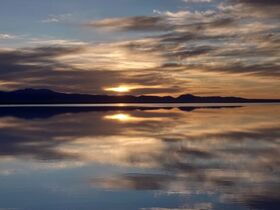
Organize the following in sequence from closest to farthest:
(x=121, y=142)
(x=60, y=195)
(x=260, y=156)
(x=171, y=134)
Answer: (x=60, y=195)
(x=260, y=156)
(x=121, y=142)
(x=171, y=134)

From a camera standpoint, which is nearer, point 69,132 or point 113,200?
point 113,200

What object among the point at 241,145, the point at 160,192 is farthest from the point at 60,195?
the point at 241,145

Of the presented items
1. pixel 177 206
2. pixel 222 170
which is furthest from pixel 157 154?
pixel 177 206

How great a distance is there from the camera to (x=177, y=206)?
27.6 ft

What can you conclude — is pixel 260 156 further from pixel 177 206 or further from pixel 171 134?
Answer: pixel 171 134

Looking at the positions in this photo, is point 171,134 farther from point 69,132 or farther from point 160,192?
point 160,192

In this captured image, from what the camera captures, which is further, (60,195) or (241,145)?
(241,145)

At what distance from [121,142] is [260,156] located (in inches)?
232

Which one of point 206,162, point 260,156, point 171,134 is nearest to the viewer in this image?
point 206,162

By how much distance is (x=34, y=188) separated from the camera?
9.88m

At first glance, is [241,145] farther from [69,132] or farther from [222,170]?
[69,132]

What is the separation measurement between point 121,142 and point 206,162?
5752mm

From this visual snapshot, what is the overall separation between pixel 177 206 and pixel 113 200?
1.18 m

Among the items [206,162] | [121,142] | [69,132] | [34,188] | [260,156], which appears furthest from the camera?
[69,132]
